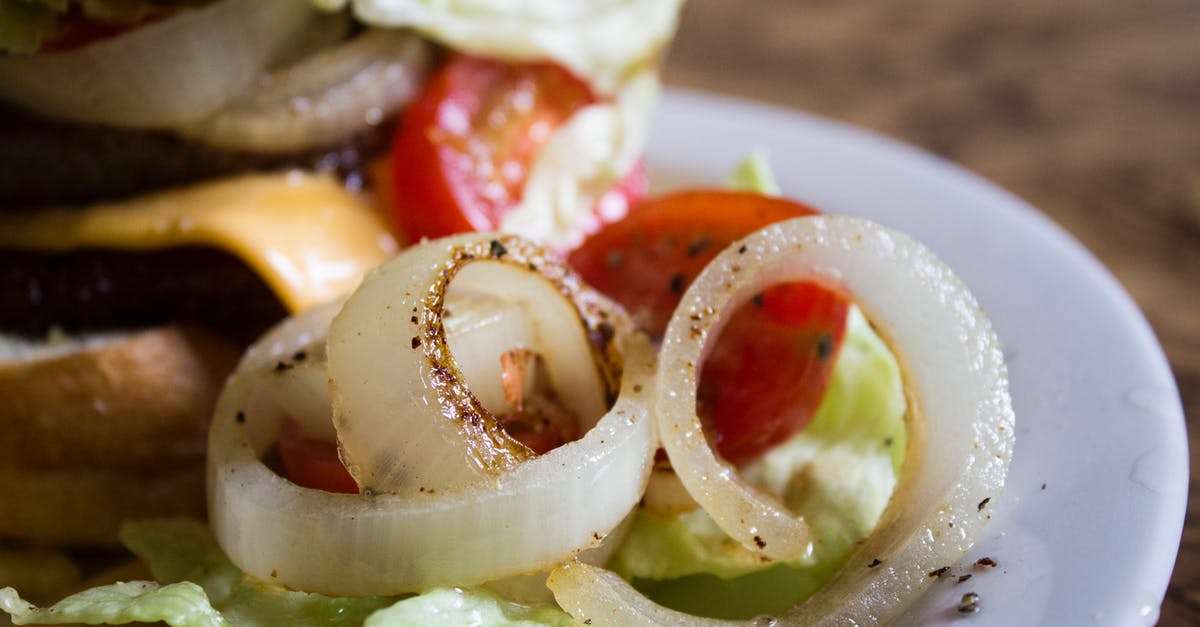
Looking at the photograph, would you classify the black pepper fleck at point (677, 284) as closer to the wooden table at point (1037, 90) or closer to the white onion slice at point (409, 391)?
the white onion slice at point (409, 391)

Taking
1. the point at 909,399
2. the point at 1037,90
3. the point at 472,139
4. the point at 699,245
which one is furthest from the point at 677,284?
the point at 1037,90

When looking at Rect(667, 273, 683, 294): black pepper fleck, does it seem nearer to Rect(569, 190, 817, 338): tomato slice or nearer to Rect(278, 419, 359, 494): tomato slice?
Rect(569, 190, 817, 338): tomato slice

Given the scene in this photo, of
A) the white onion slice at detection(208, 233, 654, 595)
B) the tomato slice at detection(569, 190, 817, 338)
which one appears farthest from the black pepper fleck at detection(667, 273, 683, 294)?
the white onion slice at detection(208, 233, 654, 595)

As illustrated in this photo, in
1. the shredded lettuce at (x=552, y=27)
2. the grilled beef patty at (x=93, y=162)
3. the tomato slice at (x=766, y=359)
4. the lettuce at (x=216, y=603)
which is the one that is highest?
the shredded lettuce at (x=552, y=27)

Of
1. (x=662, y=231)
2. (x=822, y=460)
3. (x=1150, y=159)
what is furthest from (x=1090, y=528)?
(x=1150, y=159)

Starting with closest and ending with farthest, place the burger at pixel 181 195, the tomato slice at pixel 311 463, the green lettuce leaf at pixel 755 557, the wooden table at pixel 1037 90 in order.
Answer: the tomato slice at pixel 311 463 < the green lettuce leaf at pixel 755 557 < the burger at pixel 181 195 < the wooden table at pixel 1037 90

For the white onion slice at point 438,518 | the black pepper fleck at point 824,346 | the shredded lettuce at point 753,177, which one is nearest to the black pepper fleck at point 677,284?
the black pepper fleck at point 824,346

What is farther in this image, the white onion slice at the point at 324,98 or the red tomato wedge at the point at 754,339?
the white onion slice at the point at 324,98
